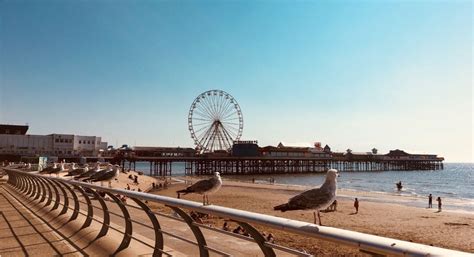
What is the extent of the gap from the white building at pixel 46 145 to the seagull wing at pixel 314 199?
10205cm

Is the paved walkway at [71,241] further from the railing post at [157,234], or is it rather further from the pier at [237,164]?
the pier at [237,164]

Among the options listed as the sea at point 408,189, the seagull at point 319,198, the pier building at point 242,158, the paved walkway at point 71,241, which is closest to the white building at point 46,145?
the pier building at point 242,158

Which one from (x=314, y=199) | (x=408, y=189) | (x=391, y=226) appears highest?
(x=314, y=199)

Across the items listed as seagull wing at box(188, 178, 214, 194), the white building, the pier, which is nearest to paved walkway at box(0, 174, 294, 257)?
seagull wing at box(188, 178, 214, 194)

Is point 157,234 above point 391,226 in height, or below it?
above

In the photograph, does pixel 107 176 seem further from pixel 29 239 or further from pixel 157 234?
pixel 157 234

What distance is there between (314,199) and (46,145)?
109 metres

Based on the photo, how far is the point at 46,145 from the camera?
102 m

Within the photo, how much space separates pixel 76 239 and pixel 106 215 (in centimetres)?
94

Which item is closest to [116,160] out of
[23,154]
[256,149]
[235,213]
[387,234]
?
[23,154]

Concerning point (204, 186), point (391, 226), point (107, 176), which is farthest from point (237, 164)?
point (204, 186)

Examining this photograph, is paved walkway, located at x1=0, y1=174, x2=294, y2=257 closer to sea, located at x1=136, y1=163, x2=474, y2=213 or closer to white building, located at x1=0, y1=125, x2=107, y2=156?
sea, located at x1=136, y1=163, x2=474, y2=213

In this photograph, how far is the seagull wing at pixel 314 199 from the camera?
17.5ft

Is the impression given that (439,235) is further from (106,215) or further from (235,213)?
(235,213)
